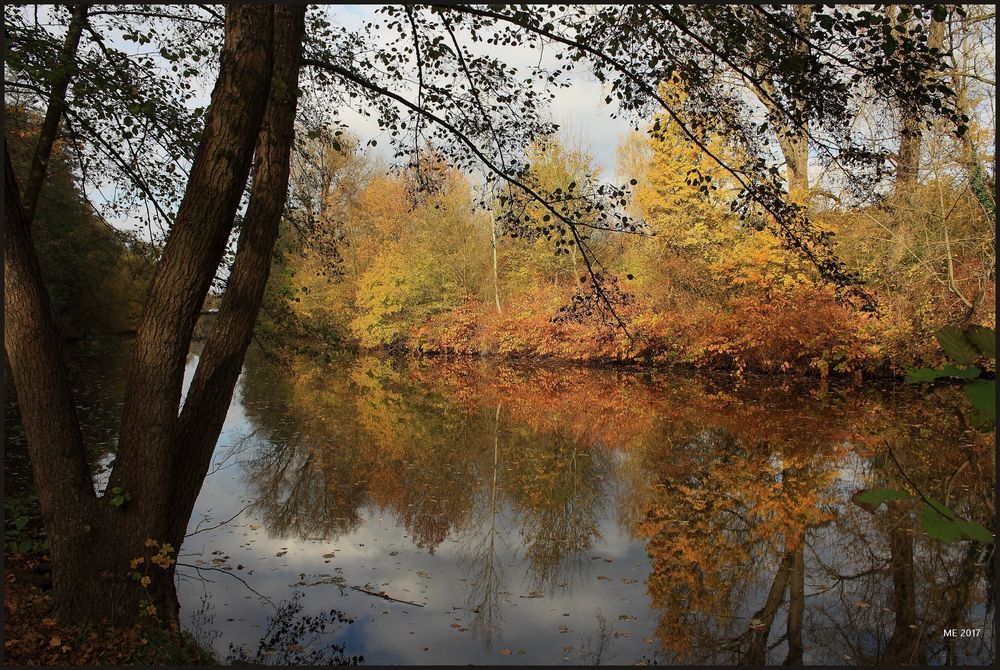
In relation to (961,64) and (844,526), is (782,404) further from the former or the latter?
(844,526)

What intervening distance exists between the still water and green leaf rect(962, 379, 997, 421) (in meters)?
1.46

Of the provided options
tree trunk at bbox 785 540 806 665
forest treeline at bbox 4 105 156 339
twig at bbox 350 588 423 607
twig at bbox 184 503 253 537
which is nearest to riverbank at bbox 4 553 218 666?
twig at bbox 350 588 423 607

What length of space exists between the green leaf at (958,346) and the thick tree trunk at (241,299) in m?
3.86

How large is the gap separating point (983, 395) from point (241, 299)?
12.8 ft

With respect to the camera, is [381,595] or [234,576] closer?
[381,595]

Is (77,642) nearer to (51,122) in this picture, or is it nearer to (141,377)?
(141,377)

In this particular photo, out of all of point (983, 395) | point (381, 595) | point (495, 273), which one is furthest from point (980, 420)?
point (495, 273)

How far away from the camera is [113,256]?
80.8ft

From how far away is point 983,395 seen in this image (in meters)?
1.29

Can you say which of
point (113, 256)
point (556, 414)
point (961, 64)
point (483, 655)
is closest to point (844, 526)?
point (483, 655)

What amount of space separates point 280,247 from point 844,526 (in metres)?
6.38

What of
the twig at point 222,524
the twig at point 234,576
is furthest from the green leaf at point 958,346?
the twig at point 222,524

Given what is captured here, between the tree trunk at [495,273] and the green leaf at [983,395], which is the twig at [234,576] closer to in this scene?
the green leaf at [983,395]

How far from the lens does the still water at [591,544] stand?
199 inches
